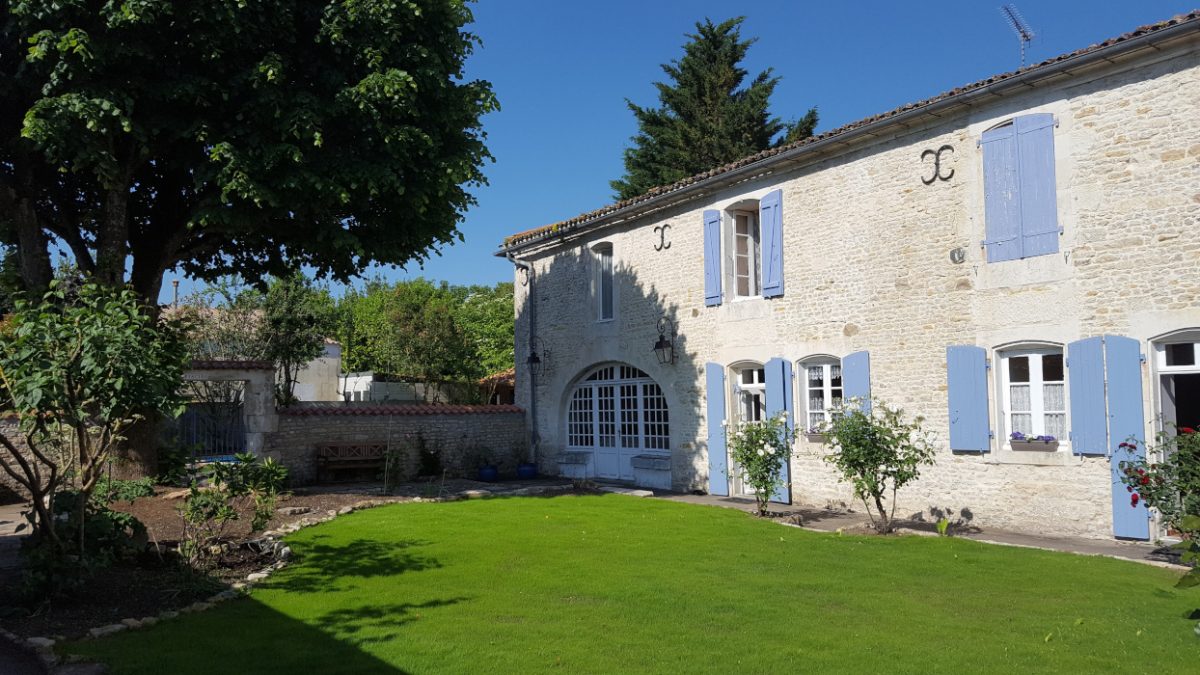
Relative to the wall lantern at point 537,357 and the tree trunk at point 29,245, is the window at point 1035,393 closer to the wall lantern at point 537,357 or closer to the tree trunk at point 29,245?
the wall lantern at point 537,357

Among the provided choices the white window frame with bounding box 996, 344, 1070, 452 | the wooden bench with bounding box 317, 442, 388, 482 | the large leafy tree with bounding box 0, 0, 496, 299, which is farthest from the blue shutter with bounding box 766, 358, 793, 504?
the wooden bench with bounding box 317, 442, 388, 482

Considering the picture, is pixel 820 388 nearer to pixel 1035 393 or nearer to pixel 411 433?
pixel 1035 393

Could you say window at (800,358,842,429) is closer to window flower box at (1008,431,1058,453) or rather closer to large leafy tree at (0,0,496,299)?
window flower box at (1008,431,1058,453)

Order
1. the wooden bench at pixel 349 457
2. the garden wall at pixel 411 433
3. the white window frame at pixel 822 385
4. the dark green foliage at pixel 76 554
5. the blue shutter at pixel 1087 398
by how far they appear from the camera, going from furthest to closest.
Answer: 1. the wooden bench at pixel 349 457
2. the garden wall at pixel 411 433
3. the white window frame at pixel 822 385
4. the blue shutter at pixel 1087 398
5. the dark green foliage at pixel 76 554

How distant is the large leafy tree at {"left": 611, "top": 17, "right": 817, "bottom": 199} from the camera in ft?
87.0

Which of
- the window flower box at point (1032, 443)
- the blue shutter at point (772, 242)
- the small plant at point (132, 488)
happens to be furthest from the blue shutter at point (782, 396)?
the small plant at point (132, 488)

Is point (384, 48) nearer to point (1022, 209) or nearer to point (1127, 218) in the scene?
point (1022, 209)

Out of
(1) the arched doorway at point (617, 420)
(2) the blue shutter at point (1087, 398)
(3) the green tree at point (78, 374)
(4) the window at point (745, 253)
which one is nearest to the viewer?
(3) the green tree at point (78, 374)

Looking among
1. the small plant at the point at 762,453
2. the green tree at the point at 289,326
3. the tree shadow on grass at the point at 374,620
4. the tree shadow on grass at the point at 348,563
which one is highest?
the green tree at the point at 289,326

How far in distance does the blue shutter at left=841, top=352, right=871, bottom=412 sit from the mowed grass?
8.04ft

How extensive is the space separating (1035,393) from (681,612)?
5992 mm

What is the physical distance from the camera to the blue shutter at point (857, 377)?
1160 cm

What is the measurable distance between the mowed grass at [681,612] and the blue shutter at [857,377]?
2451 mm

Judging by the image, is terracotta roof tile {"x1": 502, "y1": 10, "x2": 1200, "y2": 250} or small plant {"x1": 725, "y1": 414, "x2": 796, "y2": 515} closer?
terracotta roof tile {"x1": 502, "y1": 10, "x2": 1200, "y2": 250}
